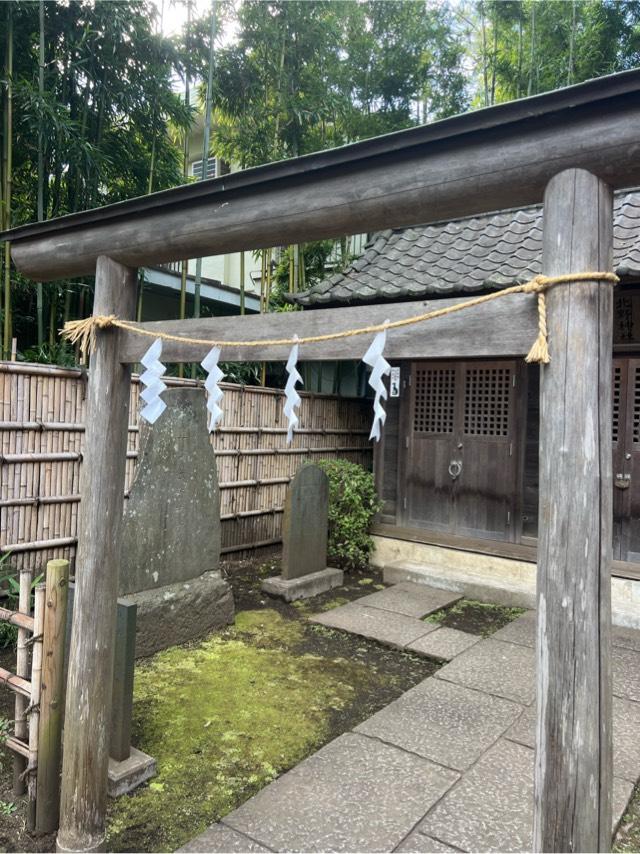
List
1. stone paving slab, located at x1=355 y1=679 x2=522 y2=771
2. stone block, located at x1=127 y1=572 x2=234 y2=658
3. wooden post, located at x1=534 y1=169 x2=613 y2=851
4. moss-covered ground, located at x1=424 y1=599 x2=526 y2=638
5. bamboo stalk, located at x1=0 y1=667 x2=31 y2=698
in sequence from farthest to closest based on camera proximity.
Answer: moss-covered ground, located at x1=424 y1=599 x2=526 y2=638, stone block, located at x1=127 y1=572 x2=234 y2=658, stone paving slab, located at x1=355 y1=679 x2=522 y2=771, bamboo stalk, located at x1=0 y1=667 x2=31 y2=698, wooden post, located at x1=534 y1=169 x2=613 y2=851

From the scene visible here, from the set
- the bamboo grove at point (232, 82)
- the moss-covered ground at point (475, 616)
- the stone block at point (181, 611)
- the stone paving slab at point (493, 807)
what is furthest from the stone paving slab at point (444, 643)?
the bamboo grove at point (232, 82)

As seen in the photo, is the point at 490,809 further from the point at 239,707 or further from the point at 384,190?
the point at 384,190

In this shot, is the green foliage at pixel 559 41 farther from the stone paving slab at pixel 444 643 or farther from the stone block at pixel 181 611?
the stone block at pixel 181 611

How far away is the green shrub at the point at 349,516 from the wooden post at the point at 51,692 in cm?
442

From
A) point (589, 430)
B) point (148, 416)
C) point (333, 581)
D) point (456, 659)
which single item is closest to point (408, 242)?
point (333, 581)

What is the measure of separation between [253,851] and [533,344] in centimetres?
222

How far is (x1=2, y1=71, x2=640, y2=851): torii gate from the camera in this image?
1479mm

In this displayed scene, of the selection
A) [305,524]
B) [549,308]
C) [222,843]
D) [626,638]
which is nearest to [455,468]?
[305,524]

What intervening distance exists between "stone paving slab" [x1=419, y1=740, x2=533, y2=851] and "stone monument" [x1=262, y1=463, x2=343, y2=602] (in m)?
2.99

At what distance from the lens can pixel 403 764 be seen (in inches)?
117

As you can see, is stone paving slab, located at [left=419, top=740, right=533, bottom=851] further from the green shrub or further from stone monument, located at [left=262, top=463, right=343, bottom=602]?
the green shrub

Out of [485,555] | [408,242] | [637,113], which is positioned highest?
[408,242]

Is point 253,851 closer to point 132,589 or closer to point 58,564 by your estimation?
point 58,564

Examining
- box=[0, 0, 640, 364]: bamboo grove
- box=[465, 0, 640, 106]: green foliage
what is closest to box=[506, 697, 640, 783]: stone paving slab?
box=[0, 0, 640, 364]: bamboo grove
